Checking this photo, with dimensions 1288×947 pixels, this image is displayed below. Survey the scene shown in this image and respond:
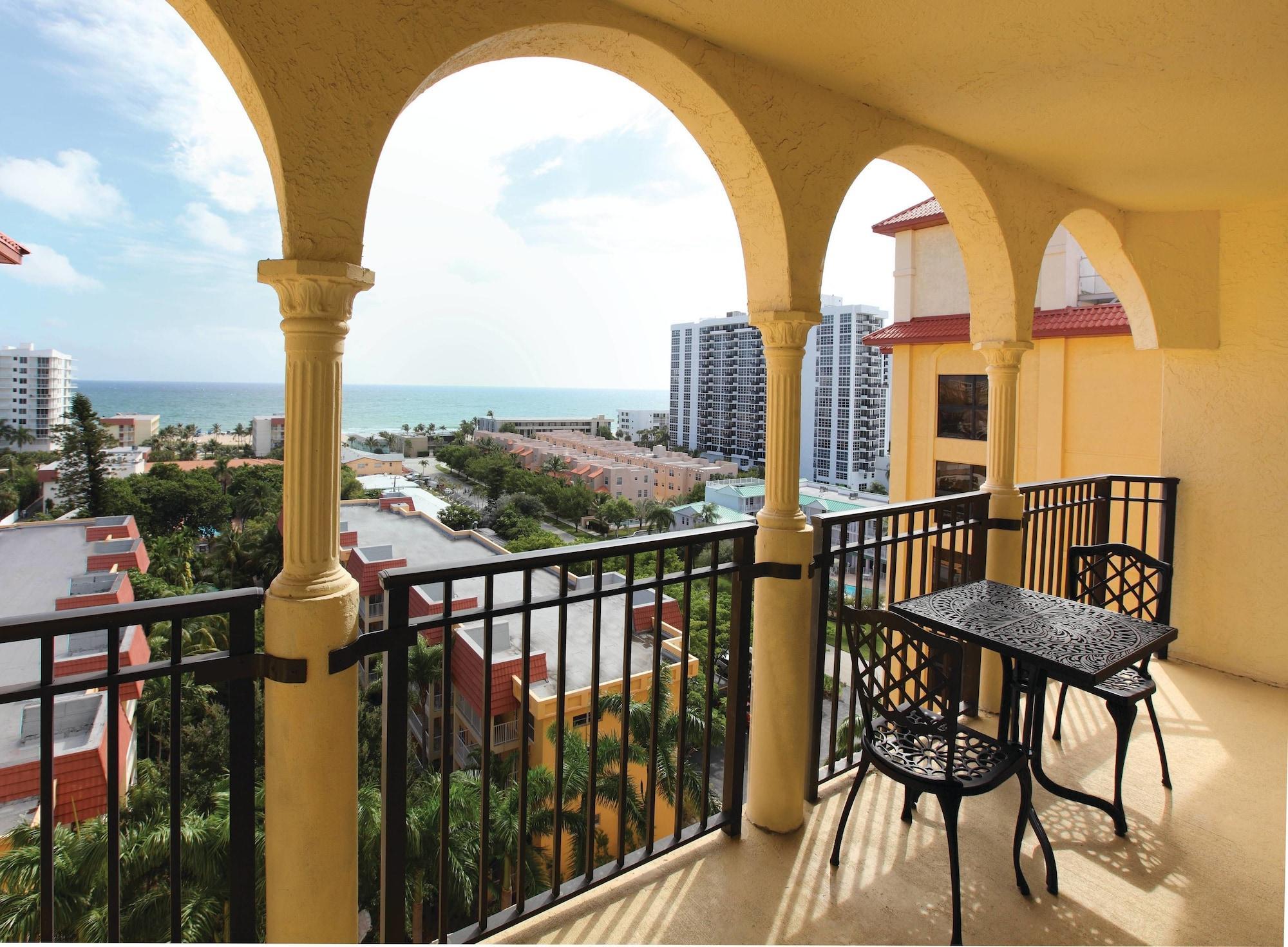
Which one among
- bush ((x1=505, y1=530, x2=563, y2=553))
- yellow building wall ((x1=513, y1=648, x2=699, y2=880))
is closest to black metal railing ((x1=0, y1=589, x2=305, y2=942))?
yellow building wall ((x1=513, y1=648, x2=699, y2=880))

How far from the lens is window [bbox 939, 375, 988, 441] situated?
1126cm

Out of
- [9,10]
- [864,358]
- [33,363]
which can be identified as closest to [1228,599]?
[864,358]

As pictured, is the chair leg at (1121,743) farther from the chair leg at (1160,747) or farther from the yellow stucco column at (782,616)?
the yellow stucco column at (782,616)

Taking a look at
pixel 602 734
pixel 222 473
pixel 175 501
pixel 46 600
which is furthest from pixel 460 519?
pixel 222 473

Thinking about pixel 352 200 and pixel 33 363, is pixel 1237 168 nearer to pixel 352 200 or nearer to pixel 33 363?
pixel 352 200

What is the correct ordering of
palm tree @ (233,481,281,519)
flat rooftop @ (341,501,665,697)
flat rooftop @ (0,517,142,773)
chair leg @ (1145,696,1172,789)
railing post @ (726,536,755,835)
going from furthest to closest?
palm tree @ (233,481,281,519) → flat rooftop @ (341,501,665,697) → flat rooftop @ (0,517,142,773) → chair leg @ (1145,696,1172,789) → railing post @ (726,536,755,835)

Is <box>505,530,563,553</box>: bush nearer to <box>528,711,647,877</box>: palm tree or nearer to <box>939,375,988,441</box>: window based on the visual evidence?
<box>528,711,647,877</box>: palm tree

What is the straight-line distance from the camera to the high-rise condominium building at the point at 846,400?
41.8 meters

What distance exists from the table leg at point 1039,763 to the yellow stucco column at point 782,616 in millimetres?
747

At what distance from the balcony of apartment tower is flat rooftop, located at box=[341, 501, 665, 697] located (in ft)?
29.8

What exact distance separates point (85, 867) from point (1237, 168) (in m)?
10.6

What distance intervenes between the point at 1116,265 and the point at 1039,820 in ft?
10.8

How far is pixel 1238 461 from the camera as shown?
3.93 meters

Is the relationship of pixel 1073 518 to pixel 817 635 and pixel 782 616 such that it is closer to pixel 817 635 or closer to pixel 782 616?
pixel 817 635
